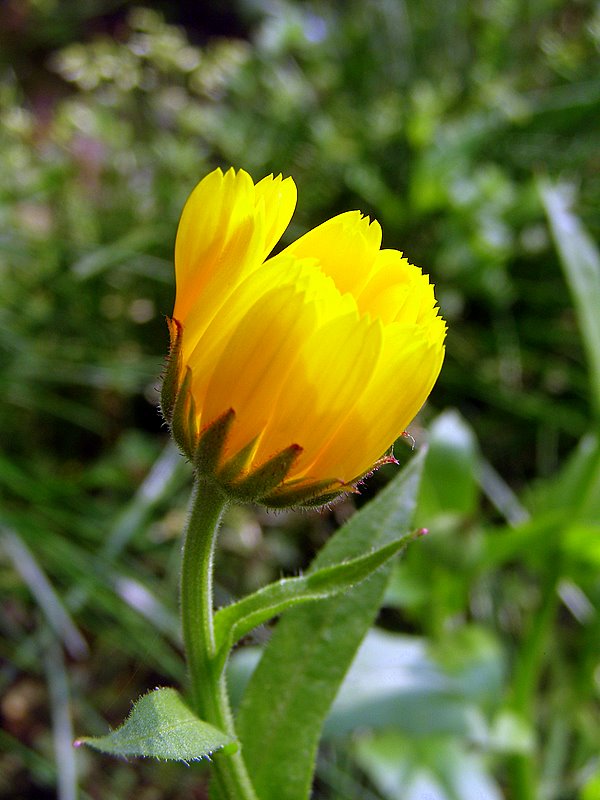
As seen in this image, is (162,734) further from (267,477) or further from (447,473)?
(447,473)

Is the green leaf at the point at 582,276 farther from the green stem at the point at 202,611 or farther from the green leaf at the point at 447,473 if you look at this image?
the green stem at the point at 202,611

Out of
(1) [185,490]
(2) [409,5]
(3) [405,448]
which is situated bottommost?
(1) [185,490]

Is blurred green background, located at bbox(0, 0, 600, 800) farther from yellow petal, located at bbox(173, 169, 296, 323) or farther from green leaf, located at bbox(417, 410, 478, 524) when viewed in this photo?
yellow petal, located at bbox(173, 169, 296, 323)

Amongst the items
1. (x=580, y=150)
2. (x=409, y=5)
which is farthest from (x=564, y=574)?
(x=409, y=5)

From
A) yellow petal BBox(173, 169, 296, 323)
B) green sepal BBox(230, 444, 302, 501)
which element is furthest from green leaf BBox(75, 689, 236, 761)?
yellow petal BBox(173, 169, 296, 323)

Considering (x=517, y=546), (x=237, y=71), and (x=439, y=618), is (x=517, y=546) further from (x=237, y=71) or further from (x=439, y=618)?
(x=237, y=71)

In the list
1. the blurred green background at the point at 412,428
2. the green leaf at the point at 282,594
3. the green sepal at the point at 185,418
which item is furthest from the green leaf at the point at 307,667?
the blurred green background at the point at 412,428

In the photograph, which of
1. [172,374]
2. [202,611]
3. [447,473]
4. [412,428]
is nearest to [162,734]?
[202,611]
